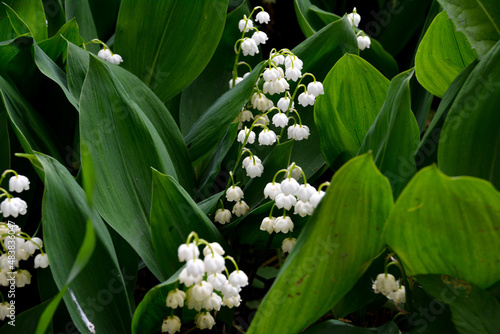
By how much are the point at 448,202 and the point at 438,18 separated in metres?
0.67

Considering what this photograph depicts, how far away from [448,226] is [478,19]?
1.77 feet

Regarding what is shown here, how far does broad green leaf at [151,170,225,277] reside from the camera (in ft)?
3.30

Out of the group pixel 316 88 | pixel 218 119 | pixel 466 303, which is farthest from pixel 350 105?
pixel 466 303

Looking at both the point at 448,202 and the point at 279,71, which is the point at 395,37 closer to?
the point at 279,71

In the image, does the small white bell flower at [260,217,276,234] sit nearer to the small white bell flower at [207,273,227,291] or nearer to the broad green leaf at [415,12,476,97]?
the small white bell flower at [207,273,227,291]

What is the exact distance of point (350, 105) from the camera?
4.23ft

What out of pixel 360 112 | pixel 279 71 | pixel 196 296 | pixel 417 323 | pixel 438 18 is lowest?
pixel 417 323

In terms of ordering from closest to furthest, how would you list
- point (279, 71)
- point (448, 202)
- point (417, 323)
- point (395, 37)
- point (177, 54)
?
point (448, 202)
point (417, 323)
point (279, 71)
point (177, 54)
point (395, 37)

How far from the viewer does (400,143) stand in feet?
3.23

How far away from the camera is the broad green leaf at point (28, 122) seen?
1.28 meters

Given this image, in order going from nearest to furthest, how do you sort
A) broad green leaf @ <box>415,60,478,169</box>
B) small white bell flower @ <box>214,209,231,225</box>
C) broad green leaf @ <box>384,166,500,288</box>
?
broad green leaf @ <box>384,166,500,288</box>
broad green leaf @ <box>415,60,478,169</box>
small white bell flower @ <box>214,209,231,225</box>

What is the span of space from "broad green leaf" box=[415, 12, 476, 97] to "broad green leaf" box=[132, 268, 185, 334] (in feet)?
2.66

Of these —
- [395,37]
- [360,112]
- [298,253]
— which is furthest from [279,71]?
[395,37]

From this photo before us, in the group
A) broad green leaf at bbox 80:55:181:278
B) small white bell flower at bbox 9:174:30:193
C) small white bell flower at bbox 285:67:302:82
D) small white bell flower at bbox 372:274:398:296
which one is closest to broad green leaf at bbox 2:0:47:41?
broad green leaf at bbox 80:55:181:278
